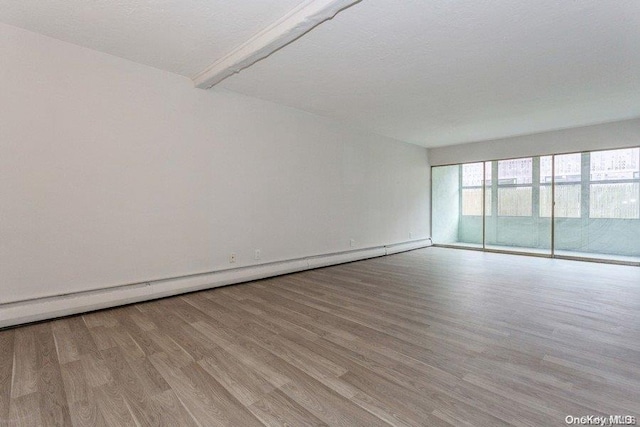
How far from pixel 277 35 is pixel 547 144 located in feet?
20.5

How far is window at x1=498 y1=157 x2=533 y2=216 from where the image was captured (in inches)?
257

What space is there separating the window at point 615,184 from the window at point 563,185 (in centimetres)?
21

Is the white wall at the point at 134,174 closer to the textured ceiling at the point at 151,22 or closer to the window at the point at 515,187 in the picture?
the textured ceiling at the point at 151,22

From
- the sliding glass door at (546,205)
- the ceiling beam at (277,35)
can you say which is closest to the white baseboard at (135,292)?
the ceiling beam at (277,35)

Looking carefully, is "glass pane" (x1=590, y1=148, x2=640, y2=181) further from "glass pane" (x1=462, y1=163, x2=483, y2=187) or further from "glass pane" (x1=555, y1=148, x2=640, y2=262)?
"glass pane" (x1=462, y1=163, x2=483, y2=187)

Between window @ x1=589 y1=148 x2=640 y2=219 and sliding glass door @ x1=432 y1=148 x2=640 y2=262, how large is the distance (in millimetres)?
12

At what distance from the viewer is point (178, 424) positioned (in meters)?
1.46

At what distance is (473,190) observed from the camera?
7.44 meters

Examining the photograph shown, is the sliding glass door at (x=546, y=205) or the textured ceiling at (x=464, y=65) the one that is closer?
the textured ceiling at (x=464, y=65)

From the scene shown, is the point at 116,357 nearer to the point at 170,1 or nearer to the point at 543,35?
the point at 170,1

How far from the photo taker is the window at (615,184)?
535cm

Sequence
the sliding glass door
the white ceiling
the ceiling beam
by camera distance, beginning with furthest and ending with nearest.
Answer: the sliding glass door
the white ceiling
the ceiling beam

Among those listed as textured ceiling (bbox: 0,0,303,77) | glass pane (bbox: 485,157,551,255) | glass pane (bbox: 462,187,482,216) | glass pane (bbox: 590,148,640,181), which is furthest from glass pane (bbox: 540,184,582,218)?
textured ceiling (bbox: 0,0,303,77)

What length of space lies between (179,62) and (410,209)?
5.70 metres
